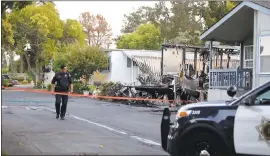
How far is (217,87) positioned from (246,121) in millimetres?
12466

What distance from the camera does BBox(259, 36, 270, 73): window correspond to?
15188mm

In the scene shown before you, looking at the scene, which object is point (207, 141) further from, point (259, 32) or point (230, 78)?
point (230, 78)

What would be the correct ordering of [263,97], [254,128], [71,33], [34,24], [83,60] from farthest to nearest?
[71,33]
[83,60]
[34,24]
[263,97]
[254,128]

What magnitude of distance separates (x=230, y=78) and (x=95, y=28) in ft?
95.8

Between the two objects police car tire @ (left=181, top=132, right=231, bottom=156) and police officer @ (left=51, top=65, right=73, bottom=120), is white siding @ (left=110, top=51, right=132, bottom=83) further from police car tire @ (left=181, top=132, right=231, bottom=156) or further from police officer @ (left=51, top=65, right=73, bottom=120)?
police car tire @ (left=181, top=132, right=231, bottom=156)

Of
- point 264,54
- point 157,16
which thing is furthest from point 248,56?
point 157,16

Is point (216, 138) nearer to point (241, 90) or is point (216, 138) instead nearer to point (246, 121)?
point (246, 121)

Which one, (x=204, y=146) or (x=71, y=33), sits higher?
(x=71, y=33)

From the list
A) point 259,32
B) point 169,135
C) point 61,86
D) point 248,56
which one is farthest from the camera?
point 248,56

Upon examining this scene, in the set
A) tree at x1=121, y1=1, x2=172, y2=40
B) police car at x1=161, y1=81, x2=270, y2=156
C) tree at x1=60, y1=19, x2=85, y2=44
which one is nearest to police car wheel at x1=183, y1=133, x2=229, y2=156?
police car at x1=161, y1=81, x2=270, y2=156

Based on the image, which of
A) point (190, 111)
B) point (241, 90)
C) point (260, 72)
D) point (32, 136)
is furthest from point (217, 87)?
point (190, 111)

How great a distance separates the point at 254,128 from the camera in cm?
607

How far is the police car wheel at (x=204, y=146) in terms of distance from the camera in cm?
630

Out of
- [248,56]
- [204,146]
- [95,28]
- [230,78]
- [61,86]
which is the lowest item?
[204,146]
